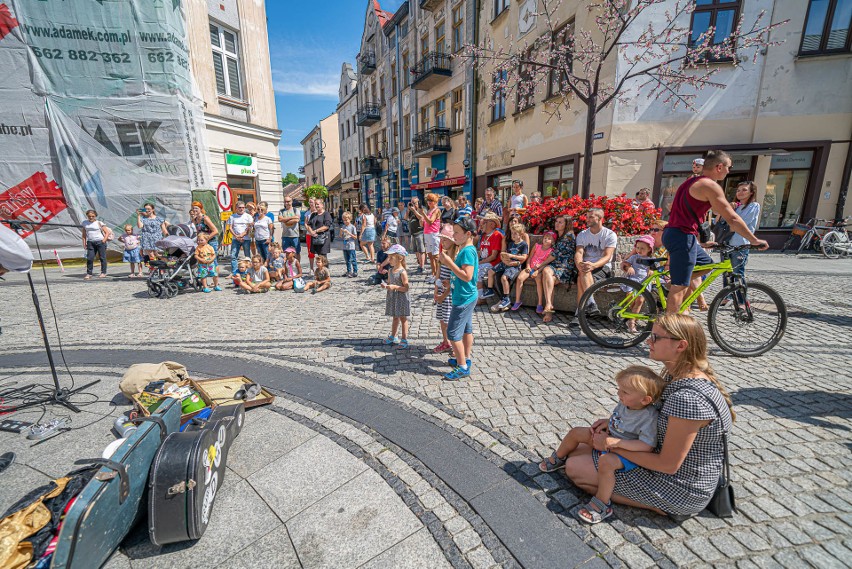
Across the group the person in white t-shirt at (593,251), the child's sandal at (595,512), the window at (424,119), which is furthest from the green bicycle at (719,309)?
the window at (424,119)

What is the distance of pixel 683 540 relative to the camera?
196cm

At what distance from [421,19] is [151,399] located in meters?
26.6

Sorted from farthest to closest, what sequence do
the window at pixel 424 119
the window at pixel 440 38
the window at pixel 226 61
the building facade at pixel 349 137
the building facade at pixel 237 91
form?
1. the building facade at pixel 349 137
2. the window at pixel 424 119
3. the window at pixel 440 38
4. the window at pixel 226 61
5. the building facade at pixel 237 91

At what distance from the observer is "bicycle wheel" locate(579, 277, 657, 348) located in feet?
14.8

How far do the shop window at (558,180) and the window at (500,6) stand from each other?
789 cm

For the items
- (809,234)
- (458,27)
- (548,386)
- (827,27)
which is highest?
(458,27)

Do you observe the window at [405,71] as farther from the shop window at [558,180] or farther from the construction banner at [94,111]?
the construction banner at [94,111]

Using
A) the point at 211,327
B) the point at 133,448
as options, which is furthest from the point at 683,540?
the point at 211,327

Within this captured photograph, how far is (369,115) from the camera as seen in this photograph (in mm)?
30531

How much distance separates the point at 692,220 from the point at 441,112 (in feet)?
69.5

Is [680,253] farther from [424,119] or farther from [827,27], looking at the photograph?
[424,119]

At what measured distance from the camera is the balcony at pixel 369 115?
30297 mm

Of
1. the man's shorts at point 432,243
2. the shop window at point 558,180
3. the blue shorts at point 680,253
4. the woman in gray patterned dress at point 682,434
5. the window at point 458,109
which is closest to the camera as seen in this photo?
the woman in gray patterned dress at point 682,434

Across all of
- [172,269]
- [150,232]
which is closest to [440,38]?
[150,232]
